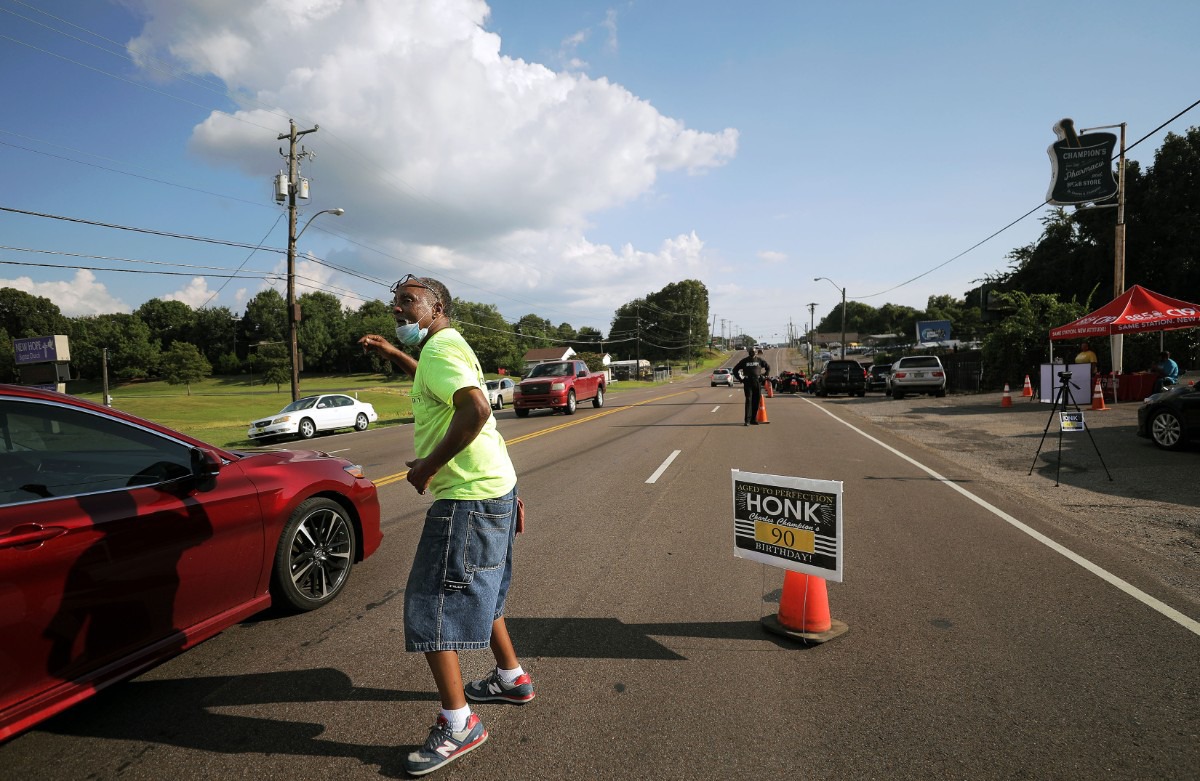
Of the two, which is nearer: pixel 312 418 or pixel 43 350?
pixel 312 418

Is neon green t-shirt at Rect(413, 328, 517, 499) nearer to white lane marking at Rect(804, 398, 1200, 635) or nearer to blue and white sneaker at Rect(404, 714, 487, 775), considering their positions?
blue and white sneaker at Rect(404, 714, 487, 775)

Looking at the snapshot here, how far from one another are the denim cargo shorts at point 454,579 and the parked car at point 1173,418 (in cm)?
1199

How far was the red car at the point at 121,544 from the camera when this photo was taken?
2537 millimetres

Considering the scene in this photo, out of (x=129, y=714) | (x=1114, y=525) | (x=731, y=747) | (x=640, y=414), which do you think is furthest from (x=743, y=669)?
(x=640, y=414)

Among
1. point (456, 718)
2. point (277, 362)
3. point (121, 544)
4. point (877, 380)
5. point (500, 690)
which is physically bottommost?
point (500, 690)

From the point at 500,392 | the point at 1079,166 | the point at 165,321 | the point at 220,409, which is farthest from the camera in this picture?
the point at 165,321

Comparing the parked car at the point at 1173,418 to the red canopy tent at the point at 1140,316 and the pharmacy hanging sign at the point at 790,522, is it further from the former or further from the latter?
the pharmacy hanging sign at the point at 790,522

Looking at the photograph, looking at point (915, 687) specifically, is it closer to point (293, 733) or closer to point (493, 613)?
point (493, 613)

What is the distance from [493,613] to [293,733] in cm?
109

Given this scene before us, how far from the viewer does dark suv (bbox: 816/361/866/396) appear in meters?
30.5

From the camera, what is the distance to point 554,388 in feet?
71.9

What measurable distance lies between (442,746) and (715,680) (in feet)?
4.69

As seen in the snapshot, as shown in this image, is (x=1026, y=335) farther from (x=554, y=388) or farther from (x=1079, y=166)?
(x=554, y=388)

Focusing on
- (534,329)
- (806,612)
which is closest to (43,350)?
(806,612)
